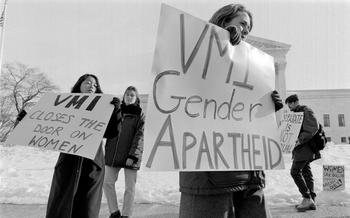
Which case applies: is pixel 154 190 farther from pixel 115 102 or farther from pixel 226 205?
pixel 226 205

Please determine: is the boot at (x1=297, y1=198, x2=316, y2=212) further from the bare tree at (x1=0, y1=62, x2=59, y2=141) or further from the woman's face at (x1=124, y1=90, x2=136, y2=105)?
the bare tree at (x1=0, y1=62, x2=59, y2=141)

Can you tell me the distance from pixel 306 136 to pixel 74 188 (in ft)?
11.6

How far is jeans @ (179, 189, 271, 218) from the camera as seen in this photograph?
1.40 metres

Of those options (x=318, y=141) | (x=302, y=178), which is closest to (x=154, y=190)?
(x=302, y=178)

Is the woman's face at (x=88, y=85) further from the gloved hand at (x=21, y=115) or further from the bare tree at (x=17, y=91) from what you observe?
the bare tree at (x=17, y=91)

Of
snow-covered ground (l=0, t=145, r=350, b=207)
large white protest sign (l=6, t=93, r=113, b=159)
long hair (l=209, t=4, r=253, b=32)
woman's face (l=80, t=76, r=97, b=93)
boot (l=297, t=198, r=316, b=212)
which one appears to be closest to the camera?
long hair (l=209, t=4, r=253, b=32)

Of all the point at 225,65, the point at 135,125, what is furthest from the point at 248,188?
the point at 135,125

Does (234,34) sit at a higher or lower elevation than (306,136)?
higher

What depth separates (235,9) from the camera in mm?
1665

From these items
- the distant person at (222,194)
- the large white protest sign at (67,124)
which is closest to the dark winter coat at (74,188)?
the large white protest sign at (67,124)

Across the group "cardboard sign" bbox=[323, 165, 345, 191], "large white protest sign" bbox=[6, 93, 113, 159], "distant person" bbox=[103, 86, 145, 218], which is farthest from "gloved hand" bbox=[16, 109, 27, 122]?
"cardboard sign" bbox=[323, 165, 345, 191]

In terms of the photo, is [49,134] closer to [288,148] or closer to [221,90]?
[221,90]

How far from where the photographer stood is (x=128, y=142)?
413cm

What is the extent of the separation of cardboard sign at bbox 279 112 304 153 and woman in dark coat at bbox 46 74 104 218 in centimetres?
298
